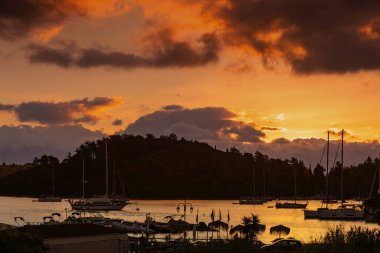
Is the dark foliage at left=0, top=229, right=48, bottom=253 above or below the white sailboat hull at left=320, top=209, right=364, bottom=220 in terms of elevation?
above

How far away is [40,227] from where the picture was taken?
44531mm

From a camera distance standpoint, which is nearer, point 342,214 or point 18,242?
point 18,242

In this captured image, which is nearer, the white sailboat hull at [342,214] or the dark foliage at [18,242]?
the dark foliage at [18,242]

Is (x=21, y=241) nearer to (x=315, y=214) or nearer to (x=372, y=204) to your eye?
(x=372, y=204)

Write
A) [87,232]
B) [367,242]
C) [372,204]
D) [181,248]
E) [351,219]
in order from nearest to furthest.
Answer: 1. [367,242]
2. [87,232]
3. [181,248]
4. [372,204]
5. [351,219]

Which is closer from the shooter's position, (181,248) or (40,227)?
(40,227)

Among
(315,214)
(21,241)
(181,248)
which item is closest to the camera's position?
(21,241)

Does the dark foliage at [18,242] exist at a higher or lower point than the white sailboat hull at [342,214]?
higher

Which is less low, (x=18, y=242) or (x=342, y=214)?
(x=18, y=242)

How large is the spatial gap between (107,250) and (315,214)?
102938 millimetres

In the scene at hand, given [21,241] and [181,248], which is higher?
[21,241]

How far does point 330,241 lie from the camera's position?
4475cm

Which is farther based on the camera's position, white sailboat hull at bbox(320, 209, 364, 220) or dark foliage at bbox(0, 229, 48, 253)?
white sailboat hull at bbox(320, 209, 364, 220)

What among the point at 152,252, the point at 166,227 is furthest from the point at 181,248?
the point at 166,227
